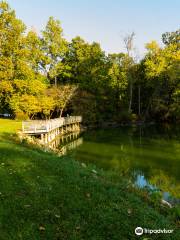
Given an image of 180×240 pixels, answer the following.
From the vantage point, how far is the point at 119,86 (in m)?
57.8

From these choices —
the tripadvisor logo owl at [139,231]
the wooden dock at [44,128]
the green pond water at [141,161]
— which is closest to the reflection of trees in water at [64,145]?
the green pond water at [141,161]

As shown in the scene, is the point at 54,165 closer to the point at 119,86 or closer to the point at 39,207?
the point at 39,207

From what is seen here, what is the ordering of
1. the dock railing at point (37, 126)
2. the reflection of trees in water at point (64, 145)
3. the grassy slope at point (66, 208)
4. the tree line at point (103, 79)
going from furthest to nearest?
the tree line at point (103, 79) → the dock railing at point (37, 126) → the reflection of trees in water at point (64, 145) → the grassy slope at point (66, 208)

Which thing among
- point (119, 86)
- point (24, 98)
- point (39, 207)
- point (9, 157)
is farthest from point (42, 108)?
point (39, 207)

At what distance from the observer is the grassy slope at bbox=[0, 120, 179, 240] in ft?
20.6

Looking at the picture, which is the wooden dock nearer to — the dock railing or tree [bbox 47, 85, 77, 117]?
the dock railing

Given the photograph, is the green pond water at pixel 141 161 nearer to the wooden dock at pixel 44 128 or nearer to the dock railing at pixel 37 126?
the wooden dock at pixel 44 128

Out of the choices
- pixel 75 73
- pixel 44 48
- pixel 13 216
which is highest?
pixel 44 48

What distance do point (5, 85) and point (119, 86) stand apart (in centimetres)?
2534

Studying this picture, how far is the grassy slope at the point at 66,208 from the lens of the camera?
6.28 meters

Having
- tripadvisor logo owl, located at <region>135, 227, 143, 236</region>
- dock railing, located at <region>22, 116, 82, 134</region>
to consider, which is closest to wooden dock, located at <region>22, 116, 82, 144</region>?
dock railing, located at <region>22, 116, 82, 134</region>

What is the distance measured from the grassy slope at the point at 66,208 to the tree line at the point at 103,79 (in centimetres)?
3485

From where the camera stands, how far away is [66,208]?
7.25 meters

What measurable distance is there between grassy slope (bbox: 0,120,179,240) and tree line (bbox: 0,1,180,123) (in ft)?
114
